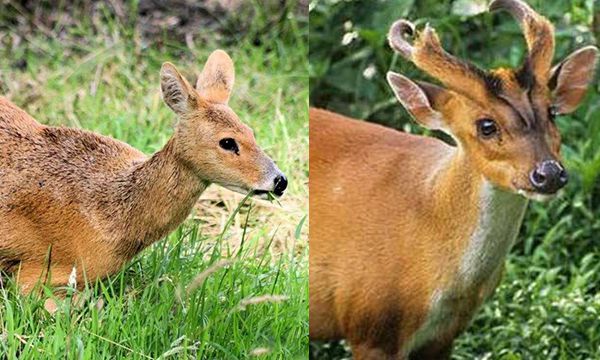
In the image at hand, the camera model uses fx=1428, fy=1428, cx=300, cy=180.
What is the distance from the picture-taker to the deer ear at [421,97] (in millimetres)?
1932

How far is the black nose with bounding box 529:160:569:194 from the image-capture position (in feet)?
5.95

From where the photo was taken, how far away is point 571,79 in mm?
1960

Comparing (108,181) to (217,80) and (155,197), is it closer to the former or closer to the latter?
(155,197)

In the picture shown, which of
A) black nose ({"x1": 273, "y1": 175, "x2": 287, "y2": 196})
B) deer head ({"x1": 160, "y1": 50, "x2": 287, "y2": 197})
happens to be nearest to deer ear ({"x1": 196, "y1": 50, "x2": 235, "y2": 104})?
deer head ({"x1": 160, "y1": 50, "x2": 287, "y2": 197})

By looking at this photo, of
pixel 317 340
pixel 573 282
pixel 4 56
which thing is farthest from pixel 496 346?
pixel 4 56

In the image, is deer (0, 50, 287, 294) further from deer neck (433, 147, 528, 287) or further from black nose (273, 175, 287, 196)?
deer neck (433, 147, 528, 287)

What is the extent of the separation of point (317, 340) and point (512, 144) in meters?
0.58

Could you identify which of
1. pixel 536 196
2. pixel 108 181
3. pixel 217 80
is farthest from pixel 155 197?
pixel 536 196

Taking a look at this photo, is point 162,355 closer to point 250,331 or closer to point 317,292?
point 250,331

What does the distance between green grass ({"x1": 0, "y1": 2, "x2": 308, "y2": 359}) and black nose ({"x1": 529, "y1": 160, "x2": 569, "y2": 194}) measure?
36 cm

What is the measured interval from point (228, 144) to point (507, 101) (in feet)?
1.22

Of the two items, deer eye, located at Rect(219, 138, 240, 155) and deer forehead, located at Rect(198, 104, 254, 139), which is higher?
deer forehead, located at Rect(198, 104, 254, 139)

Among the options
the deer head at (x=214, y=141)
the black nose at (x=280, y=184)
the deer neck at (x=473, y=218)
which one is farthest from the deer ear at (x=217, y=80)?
the deer neck at (x=473, y=218)

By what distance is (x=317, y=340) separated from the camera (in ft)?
7.50
